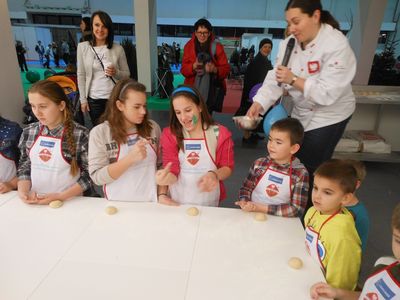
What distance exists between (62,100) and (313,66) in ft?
4.61

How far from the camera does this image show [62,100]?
1648 millimetres

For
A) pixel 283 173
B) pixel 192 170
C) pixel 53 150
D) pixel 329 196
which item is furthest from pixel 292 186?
pixel 53 150

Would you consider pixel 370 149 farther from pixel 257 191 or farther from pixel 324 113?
pixel 257 191

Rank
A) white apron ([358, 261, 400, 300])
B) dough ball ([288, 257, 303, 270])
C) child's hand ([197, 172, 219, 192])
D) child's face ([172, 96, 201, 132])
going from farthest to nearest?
child's face ([172, 96, 201, 132]) < child's hand ([197, 172, 219, 192]) < dough ball ([288, 257, 303, 270]) < white apron ([358, 261, 400, 300])

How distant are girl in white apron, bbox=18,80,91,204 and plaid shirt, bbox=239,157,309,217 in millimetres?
913

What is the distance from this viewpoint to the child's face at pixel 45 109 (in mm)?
1561

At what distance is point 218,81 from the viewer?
11.4ft

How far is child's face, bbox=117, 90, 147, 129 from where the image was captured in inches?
62.0

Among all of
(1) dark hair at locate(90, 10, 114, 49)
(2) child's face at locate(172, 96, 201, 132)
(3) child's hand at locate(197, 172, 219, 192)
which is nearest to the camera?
(3) child's hand at locate(197, 172, 219, 192)

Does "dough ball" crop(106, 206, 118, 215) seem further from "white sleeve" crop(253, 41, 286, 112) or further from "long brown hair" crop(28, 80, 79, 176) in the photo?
"white sleeve" crop(253, 41, 286, 112)

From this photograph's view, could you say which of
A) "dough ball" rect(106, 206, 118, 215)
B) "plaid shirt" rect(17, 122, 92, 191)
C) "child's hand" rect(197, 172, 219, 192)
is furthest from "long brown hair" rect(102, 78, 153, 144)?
"child's hand" rect(197, 172, 219, 192)

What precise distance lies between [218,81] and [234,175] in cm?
112

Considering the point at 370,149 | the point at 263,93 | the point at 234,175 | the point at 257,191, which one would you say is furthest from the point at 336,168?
the point at 370,149

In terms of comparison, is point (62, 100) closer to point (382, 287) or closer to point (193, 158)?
point (193, 158)
